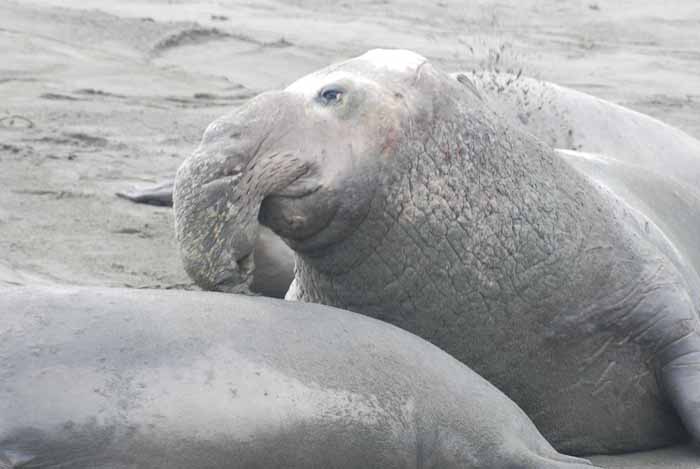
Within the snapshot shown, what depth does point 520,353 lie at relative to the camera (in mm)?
4176

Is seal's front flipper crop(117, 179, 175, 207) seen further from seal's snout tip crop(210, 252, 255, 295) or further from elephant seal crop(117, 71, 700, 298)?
seal's snout tip crop(210, 252, 255, 295)

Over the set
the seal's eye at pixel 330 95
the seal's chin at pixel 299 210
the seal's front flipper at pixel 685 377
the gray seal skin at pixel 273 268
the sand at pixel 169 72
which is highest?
the seal's eye at pixel 330 95

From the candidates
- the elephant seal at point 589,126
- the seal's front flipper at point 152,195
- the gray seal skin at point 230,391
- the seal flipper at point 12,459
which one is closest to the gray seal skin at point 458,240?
the gray seal skin at point 230,391

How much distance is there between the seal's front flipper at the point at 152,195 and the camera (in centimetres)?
669

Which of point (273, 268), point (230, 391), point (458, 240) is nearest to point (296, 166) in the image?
point (458, 240)

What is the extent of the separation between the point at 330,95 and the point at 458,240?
1.63ft

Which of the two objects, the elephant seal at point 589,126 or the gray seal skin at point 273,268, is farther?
the elephant seal at point 589,126

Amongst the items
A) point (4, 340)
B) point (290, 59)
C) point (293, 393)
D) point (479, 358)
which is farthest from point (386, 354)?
point (290, 59)

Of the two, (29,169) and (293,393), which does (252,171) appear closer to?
(293,393)

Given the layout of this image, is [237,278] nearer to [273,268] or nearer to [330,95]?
[330,95]

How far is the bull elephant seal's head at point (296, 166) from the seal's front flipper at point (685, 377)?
3.09 ft

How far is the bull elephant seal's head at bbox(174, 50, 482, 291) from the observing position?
379cm

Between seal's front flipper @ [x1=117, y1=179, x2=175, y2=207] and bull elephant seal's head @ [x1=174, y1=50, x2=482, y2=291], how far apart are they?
264 cm

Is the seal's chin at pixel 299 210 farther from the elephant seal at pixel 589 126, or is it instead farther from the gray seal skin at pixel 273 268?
the elephant seal at pixel 589 126
